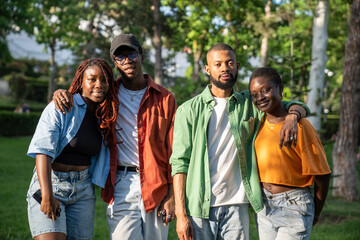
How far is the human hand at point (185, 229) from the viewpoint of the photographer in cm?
336

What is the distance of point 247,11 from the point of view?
1789 cm

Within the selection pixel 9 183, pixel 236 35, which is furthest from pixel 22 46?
pixel 9 183

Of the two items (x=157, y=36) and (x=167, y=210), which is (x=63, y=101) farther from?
(x=157, y=36)

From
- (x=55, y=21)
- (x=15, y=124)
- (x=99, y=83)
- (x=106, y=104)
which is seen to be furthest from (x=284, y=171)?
(x=55, y=21)

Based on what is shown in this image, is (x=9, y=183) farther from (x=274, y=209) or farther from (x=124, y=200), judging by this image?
(x=274, y=209)

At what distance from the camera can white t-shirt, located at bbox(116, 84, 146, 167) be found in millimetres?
3836

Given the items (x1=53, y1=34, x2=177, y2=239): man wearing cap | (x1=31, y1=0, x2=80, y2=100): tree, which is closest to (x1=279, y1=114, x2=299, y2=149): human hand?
(x1=53, y1=34, x2=177, y2=239): man wearing cap

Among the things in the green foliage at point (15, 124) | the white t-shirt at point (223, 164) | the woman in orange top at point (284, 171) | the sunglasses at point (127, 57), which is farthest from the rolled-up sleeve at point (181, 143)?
the green foliage at point (15, 124)

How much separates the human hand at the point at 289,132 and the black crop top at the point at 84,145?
1.52m

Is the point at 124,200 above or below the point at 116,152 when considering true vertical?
below

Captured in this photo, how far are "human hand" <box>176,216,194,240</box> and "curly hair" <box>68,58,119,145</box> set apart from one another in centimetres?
94

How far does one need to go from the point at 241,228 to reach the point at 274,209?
30 centimetres

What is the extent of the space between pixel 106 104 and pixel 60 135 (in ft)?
1.59

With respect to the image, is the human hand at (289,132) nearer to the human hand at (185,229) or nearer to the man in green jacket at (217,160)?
the man in green jacket at (217,160)
